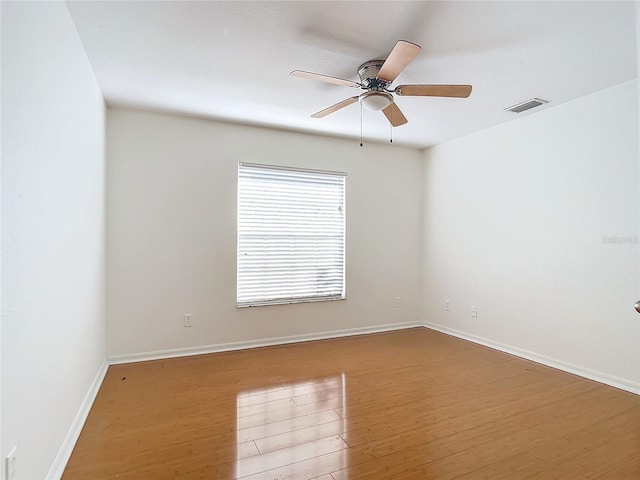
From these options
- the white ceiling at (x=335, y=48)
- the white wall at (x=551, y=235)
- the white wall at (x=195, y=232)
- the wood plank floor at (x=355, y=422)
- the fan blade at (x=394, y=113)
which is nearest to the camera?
the wood plank floor at (x=355, y=422)

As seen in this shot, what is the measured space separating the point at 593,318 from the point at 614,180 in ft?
4.02

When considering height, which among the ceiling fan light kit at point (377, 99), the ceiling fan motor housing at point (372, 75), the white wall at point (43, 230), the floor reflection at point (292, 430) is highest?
the ceiling fan motor housing at point (372, 75)

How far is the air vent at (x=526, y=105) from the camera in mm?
3359

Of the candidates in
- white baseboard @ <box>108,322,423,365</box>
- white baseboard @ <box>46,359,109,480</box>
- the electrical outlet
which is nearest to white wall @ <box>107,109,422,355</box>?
white baseboard @ <box>108,322,423,365</box>

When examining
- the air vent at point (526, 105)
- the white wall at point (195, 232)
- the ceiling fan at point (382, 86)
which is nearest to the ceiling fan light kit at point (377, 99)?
the ceiling fan at point (382, 86)

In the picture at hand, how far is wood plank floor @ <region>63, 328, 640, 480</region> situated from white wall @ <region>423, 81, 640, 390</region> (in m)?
0.42

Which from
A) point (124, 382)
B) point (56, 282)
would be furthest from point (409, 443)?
point (124, 382)

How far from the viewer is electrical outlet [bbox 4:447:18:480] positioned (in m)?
1.29

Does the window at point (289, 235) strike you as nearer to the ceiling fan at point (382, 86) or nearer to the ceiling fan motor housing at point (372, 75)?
the ceiling fan at point (382, 86)

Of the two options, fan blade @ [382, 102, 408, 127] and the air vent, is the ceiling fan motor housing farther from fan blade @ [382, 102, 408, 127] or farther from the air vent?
the air vent

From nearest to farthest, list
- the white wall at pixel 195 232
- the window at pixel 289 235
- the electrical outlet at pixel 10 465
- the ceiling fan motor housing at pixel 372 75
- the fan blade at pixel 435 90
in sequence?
the electrical outlet at pixel 10 465 < the fan blade at pixel 435 90 < the ceiling fan motor housing at pixel 372 75 < the white wall at pixel 195 232 < the window at pixel 289 235

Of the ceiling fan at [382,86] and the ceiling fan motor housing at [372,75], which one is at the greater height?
the ceiling fan motor housing at [372,75]

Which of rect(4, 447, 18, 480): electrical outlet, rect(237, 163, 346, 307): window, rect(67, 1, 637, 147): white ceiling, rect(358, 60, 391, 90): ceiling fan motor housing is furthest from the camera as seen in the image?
rect(237, 163, 346, 307): window

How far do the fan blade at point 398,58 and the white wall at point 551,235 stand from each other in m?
2.11
